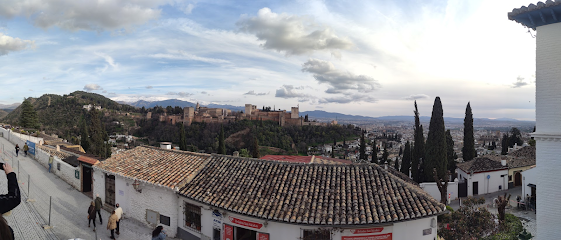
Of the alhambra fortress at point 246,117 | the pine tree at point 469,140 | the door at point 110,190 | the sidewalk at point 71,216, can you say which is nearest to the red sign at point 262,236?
the sidewalk at point 71,216

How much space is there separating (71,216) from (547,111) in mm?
15746

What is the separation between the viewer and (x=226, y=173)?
10.2 metres

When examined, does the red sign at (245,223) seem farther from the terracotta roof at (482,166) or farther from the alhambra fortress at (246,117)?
the alhambra fortress at (246,117)

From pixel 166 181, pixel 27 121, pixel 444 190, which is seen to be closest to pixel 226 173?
pixel 166 181

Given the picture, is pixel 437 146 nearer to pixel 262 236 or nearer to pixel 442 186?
pixel 442 186

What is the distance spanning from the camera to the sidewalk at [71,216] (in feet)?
30.8

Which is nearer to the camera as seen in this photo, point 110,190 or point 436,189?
point 110,190

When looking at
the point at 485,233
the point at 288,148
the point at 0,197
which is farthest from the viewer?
the point at 288,148

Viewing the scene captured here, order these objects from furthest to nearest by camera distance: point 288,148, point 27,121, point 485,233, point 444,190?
1. point 288,148
2. point 27,121
3. point 444,190
4. point 485,233

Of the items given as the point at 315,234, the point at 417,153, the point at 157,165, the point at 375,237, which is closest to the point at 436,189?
the point at 417,153

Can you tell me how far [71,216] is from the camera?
10.7m

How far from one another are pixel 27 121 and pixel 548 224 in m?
57.9

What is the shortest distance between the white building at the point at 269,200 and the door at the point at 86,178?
3.03 meters

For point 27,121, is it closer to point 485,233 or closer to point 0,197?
point 0,197
